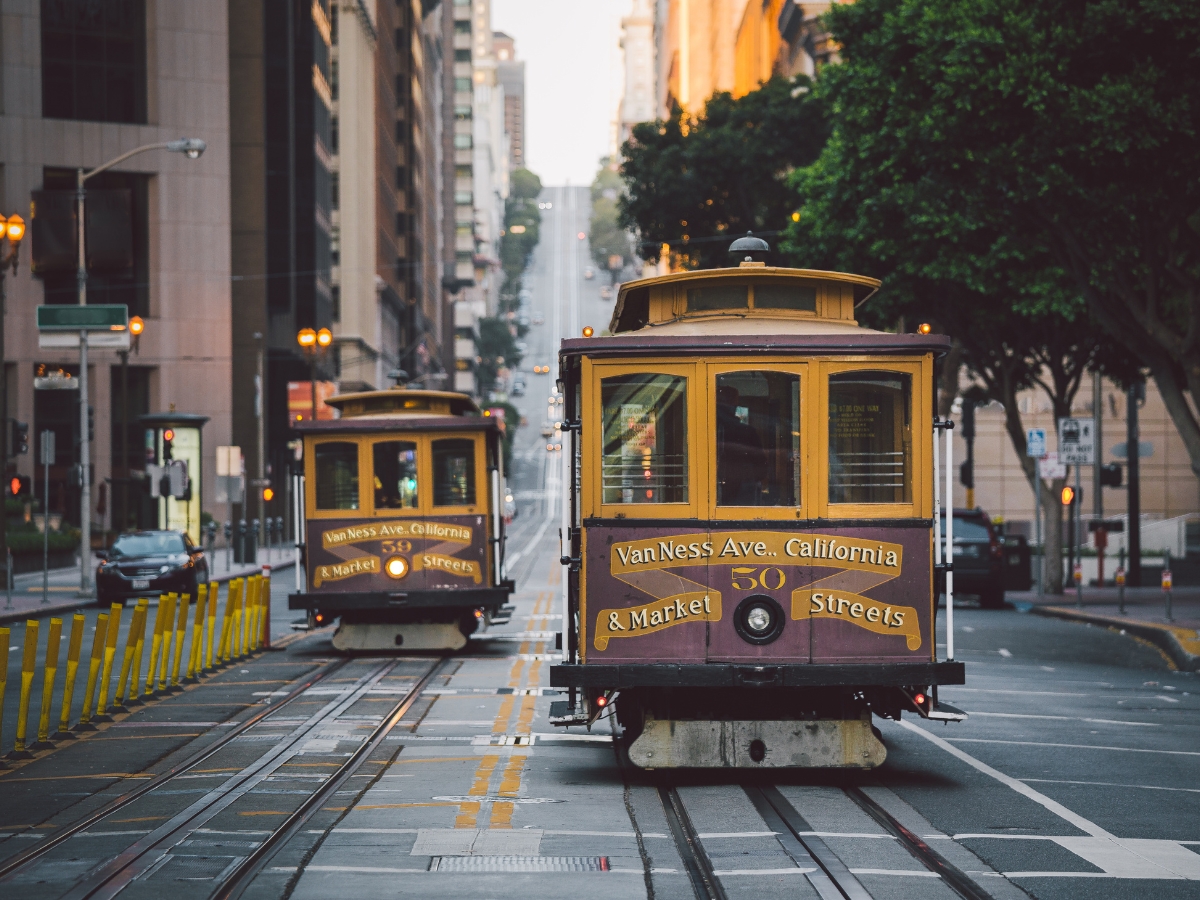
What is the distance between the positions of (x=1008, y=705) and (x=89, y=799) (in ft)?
31.3

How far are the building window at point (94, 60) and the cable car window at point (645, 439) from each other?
56115mm

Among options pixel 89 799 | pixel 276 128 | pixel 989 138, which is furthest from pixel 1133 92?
pixel 276 128

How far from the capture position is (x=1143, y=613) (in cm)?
3097

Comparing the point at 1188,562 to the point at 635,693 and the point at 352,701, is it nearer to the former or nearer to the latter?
the point at 352,701

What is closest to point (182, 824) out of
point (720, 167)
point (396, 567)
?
point (396, 567)

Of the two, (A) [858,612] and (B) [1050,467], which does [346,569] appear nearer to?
(A) [858,612]

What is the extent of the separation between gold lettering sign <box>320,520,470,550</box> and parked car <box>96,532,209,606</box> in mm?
13221

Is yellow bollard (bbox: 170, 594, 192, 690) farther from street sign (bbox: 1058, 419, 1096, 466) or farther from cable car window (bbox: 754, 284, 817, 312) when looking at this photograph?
street sign (bbox: 1058, 419, 1096, 466)

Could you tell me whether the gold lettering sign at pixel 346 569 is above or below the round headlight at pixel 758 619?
below

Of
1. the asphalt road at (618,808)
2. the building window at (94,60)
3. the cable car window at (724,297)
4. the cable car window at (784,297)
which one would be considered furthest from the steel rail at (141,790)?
the building window at (94,60)

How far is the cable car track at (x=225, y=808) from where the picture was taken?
8695 mm

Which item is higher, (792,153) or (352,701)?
(792,153)

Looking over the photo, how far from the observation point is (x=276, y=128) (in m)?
74.0

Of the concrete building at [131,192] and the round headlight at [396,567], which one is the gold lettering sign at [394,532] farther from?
the concrete building at [131,192]
